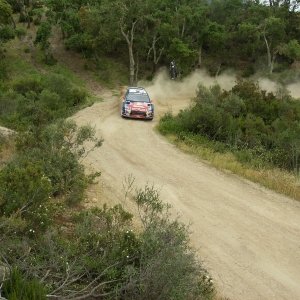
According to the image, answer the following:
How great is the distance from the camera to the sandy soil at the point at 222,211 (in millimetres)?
8719

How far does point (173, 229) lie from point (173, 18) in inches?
1647

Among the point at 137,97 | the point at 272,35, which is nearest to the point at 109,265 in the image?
the point at 137,97

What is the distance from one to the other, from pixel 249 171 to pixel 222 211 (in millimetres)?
3885

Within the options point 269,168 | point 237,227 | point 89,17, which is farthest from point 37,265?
point 89,17

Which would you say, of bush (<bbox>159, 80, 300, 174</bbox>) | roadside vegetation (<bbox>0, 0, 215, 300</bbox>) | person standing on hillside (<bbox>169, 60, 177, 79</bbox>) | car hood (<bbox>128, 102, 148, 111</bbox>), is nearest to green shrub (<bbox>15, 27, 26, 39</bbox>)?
person standing on hillside (<bbox>169, 60, 177, 79</bbox>)

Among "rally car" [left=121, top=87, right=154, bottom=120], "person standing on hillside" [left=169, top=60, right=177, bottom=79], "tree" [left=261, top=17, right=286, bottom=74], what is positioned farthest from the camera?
"tree" [left=261, top=17, right=286, bottom=74]

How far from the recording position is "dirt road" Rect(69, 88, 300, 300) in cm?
870

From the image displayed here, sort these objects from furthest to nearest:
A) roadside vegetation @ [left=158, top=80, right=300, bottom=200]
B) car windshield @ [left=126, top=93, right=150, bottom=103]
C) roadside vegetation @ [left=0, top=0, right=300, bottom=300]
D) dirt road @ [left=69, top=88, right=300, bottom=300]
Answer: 1. car windshield @ [left=126, top=93, right=150, bottom=103]
2. roadside vegetation @ [left=158, top=80, right=300, bottom=200]
3. dirt road @ [left=69, top=88, right=300, bottom=300]
4. roadside vegetation @ [left=0, top=0, right=300, bottom=300]

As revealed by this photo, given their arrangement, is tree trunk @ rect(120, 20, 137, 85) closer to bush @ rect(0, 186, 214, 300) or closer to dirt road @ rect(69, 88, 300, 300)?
dirt road @ rect(69, 88, 300, 300)

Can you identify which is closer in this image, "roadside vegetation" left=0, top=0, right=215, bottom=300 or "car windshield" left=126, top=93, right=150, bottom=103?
"roadside vegetation" left=0, top=0, right=215, bottom=300

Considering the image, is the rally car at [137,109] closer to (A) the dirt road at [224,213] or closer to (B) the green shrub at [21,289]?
(A) the dirt road at [224,213]

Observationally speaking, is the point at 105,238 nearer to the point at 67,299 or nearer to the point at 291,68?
the point at 67,299

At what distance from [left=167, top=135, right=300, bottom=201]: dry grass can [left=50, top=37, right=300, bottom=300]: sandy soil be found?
401 mm

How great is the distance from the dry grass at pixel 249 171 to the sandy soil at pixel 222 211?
0.40 metres
